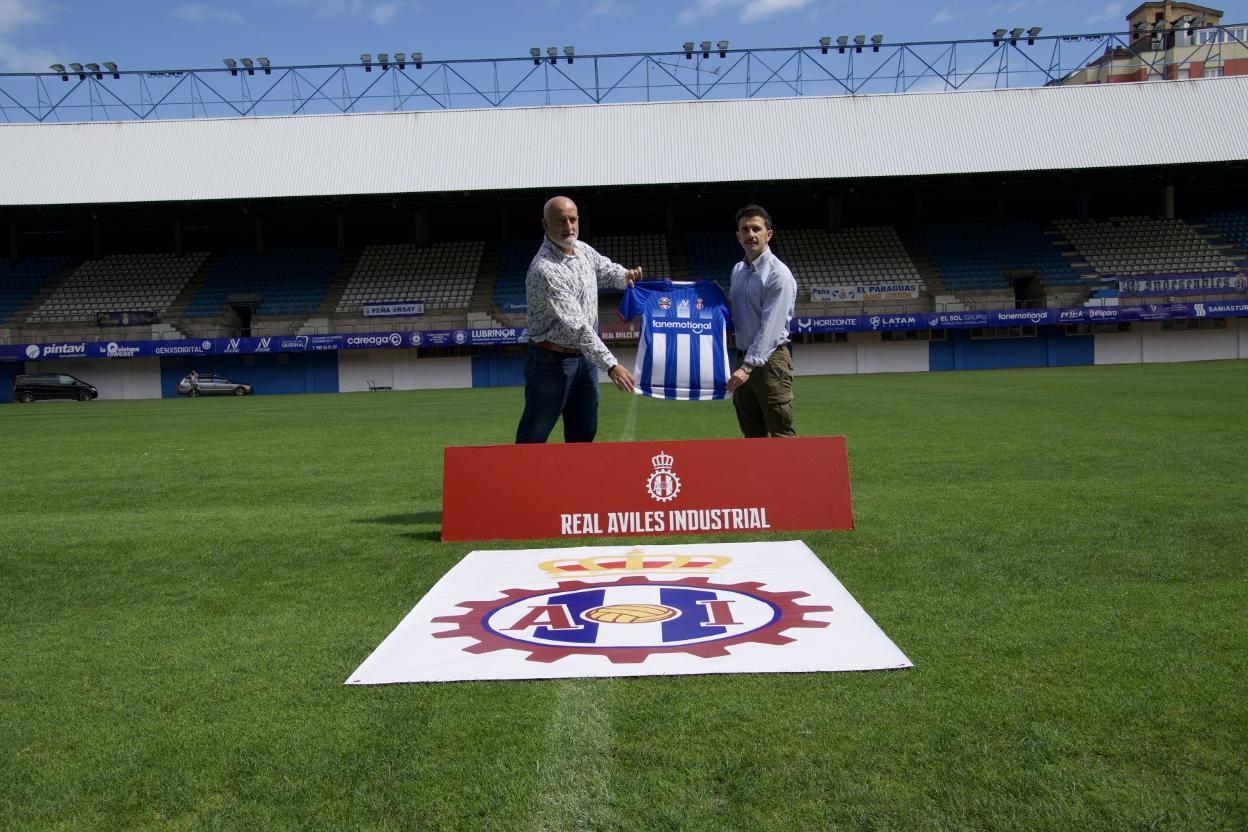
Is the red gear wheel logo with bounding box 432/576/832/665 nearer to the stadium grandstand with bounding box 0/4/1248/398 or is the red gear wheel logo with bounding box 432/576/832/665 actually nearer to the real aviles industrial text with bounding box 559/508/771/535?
the real aviles industrial text with bounding box 559/508/771/535

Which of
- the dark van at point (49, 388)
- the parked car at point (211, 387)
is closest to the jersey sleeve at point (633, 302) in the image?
the parked car at point (211, 387)

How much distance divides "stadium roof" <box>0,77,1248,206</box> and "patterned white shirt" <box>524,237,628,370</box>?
3558 cm

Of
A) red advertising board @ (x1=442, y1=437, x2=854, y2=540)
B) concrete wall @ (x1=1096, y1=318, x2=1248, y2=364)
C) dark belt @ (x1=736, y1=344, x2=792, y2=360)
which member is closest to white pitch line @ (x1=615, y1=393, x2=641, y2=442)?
dark belt @ (x1=736, y1=344, x2=792, y2=360)

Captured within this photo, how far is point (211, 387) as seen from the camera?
1686 inches

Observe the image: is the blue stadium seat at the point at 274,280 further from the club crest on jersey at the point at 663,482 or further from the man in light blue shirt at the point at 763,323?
the club crest on jersey at the point at 663,482

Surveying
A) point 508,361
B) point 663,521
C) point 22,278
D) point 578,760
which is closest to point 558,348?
point 663,521

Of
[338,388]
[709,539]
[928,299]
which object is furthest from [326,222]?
[709,539]

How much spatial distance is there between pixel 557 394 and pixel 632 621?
264 centimetres

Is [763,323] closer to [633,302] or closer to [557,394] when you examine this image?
[633,302]

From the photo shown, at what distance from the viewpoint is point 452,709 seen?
3.03 meters

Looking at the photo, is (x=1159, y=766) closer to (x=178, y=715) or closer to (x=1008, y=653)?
(x=1008, y=653)

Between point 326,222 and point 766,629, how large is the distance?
4788cm

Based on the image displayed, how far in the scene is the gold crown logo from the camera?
4.89 m

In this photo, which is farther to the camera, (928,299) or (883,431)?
(928,299)
